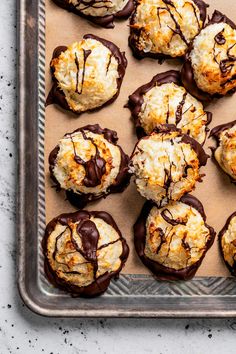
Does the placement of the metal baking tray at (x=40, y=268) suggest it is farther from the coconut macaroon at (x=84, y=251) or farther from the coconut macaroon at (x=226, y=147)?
the coconut macaroon at (x=226, y=147)

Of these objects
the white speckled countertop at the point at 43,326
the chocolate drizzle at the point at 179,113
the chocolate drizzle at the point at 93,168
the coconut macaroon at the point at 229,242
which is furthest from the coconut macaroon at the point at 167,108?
the white speckled countertop at the point at 43,326

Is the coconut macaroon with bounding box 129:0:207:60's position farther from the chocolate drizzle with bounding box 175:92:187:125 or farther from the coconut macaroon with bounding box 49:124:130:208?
the coconut macaroon with bounding box 49:124:130:208

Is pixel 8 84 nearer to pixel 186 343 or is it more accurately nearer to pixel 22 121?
pixel 22 121

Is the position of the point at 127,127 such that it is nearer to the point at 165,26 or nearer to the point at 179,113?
the point at 179,113

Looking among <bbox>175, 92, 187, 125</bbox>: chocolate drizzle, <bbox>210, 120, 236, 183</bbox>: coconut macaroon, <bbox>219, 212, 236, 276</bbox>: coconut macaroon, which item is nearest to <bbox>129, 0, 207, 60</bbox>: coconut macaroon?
<bbox>175, 92, 187, 125</bbox>: chocolate drizzle

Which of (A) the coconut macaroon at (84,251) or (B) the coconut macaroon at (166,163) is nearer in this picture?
(B) the coconut macaroon at (166,163)
